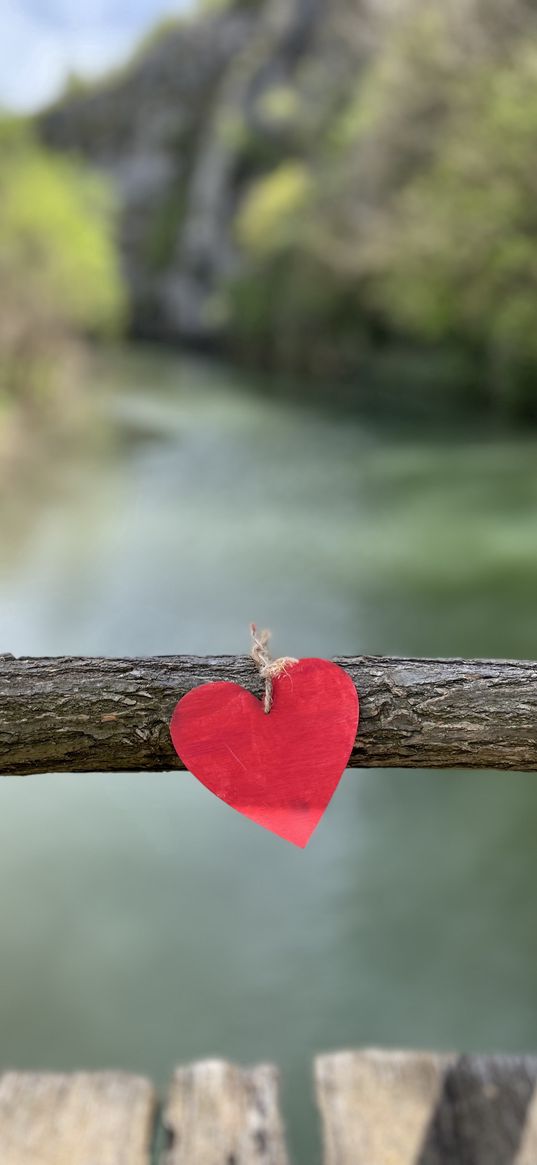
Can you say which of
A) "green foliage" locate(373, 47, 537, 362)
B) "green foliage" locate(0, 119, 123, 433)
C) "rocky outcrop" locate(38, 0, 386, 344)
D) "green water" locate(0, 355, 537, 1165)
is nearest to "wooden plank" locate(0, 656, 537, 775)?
"green water" locate(0, 355, 537, 1165)

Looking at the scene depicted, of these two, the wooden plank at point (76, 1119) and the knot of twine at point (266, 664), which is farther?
the wooden plank at point (76, 1119)

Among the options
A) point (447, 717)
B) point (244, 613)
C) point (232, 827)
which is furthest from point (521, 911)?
point (244, 613)

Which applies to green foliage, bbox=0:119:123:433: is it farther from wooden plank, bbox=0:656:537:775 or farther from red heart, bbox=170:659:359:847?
red heart, bbox=170:659:359:847

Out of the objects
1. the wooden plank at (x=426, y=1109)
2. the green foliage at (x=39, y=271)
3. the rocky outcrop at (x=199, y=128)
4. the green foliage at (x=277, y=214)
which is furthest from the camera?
the rocky outcrop at (x=199, y=128)

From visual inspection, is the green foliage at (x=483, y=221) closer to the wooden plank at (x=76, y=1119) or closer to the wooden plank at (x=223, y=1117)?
the wooden plank at (x=223, y=1117)

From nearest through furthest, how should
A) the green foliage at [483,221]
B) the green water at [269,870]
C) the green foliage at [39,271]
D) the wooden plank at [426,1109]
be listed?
the wooden plank at [426,1109], the green water at [269,870], the green foliage at [483,221], the green foliage at [39,271]

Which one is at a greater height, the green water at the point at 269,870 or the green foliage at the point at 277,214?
the green foliage at the point at 277,214

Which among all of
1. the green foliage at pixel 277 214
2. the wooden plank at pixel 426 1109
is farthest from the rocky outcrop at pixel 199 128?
the wooden plank at pixel 426 1109
